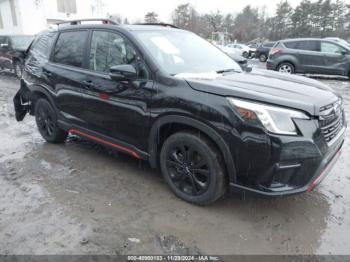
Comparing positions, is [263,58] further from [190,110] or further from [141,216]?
[141,216]

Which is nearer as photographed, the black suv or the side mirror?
the black suv

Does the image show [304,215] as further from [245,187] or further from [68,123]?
[68,123]

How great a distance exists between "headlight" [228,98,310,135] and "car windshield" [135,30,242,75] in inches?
40.3

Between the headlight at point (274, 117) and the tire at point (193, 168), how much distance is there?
0.52 metres

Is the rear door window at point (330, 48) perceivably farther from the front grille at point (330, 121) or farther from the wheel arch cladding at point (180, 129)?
the wheel arch cladding at point (180, 129)

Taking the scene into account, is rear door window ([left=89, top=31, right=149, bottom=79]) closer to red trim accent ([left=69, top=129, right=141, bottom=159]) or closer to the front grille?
red trim accent ([left=69, top=129, right=141, bottom=159])

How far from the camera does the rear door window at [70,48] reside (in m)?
3.96

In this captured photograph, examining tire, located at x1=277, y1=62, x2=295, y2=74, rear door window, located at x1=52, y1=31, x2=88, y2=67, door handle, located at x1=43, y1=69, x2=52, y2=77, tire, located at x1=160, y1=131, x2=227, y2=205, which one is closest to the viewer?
tire, located at x1=160, y1=131, x2=227, y2=205

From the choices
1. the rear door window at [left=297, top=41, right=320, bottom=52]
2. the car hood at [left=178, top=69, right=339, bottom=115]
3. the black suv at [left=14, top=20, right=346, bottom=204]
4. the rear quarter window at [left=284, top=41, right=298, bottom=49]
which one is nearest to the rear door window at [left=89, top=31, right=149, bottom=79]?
the black suv at [left=14, top=20, right=346, bottom=204]

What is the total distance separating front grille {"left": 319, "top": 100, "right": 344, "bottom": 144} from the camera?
262cm

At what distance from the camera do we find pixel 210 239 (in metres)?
2.67

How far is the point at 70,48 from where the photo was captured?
164 inches

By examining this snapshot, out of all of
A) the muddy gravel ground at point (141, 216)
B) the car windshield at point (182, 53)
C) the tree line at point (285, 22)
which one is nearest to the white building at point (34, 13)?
the tree line at point (285, 22)

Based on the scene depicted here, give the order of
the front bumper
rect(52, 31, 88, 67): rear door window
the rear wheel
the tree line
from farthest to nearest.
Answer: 1. the tree line
2. the rear wheel
3. rect(52, 31, 88, 67): rear door window
4. the front bumper
